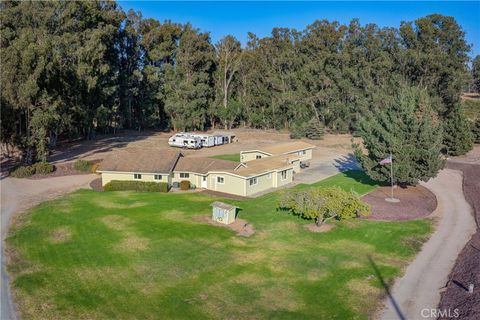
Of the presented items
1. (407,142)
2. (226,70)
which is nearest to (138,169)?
(407,142)

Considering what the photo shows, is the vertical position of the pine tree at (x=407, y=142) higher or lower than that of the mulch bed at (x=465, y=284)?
higher

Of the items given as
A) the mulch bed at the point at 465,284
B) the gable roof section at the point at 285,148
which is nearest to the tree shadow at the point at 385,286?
the mulch bed at the point at 465,284

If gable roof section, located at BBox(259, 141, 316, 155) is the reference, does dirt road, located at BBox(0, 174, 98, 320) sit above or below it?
below

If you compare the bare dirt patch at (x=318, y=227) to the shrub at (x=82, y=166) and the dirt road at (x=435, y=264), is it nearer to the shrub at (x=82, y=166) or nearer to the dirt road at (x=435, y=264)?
the dirt road at (x=435, y=264)

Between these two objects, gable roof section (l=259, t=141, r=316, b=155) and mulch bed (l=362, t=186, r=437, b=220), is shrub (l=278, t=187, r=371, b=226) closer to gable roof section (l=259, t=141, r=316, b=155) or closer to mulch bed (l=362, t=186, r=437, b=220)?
mulch bed (l=362, t=186, r=437, b=220)

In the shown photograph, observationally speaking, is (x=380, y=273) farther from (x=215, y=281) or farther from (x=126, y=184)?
(x=126, y=184)
